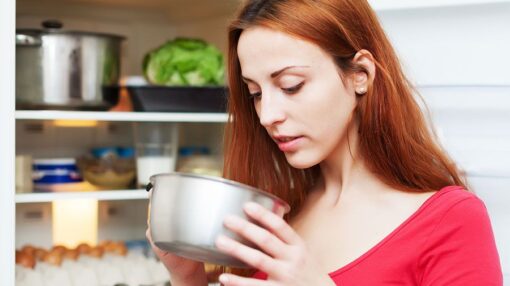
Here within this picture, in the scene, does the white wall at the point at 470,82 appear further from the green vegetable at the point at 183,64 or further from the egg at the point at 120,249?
the egg at the point at 120,249

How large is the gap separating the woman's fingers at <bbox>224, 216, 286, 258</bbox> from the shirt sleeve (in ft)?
0.79

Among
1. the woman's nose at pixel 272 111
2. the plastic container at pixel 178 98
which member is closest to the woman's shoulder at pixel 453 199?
the woman's nose at pixel 272 111

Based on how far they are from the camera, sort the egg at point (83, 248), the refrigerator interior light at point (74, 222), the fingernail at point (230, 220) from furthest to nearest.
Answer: the refrigerator interior light at point (74, 222) → the egg at point (83, 248) → the fingernail at point (230, 220)

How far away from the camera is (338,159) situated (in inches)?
44.6

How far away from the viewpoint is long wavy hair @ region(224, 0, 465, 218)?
3.29 feet

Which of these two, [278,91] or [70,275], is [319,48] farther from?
[70,275]

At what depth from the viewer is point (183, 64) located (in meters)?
1.61

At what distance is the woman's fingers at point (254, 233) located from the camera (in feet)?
2.73

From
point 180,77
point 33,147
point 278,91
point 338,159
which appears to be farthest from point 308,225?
point 33,147

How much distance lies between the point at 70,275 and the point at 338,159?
27.9 inches

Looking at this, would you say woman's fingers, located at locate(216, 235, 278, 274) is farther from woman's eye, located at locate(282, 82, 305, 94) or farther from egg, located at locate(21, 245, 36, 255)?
egg, located at locate(21, 245, 36, 255)

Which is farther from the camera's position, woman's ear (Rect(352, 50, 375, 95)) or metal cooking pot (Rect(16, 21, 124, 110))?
metal cooking pot (Rect(16, 21, 124, 110))

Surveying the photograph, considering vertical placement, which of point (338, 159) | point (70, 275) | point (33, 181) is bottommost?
point (70, 275)
